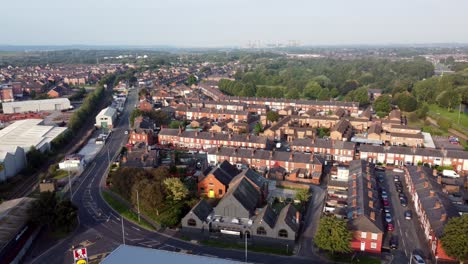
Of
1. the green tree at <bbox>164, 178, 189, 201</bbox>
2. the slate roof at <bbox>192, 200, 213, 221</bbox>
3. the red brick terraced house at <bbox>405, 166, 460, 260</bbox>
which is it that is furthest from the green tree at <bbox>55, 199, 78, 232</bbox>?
the red brick terraced house at <bbox>405, 166, 460, 260</bbox>

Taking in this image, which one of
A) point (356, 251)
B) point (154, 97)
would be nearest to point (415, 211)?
point (356, 251)

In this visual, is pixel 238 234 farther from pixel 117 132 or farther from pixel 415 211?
pixel 117 132

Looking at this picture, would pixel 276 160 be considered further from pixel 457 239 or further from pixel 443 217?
pixel 457 239

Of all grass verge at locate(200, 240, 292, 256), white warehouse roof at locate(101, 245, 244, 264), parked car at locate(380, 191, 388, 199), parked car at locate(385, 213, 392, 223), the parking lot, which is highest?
white warehouse roof at locate(101, 245, 244, 264)

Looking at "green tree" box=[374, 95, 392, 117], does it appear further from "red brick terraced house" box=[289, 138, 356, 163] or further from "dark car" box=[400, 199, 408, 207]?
"dark car" box=[400, 199, 408, 207]

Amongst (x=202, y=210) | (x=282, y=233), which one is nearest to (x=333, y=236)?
(x=282, y=233)

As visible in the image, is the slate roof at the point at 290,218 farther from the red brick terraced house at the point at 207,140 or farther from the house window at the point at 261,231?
the red brick terraced house at the point at 207,140
